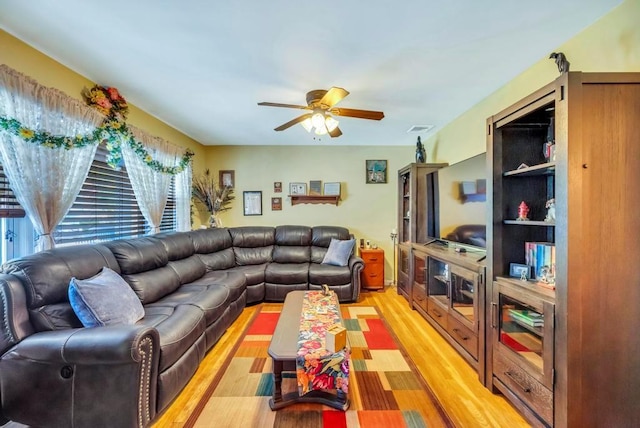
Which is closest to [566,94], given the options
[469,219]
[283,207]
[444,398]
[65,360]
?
[469,219]

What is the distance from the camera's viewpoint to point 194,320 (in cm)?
210

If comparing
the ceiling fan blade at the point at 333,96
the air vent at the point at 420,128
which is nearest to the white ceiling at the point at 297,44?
the ceiling fan blade at the point at 333,96

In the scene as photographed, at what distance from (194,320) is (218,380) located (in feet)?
1.63

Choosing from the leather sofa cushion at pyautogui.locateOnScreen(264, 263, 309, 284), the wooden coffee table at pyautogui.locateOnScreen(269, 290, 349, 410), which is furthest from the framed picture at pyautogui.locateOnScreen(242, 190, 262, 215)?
the wooden coffee table at pyautogui.locateOnScreen(269, 290, 349, 410)

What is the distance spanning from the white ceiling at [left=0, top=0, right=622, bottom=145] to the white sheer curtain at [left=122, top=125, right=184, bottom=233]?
0.51m

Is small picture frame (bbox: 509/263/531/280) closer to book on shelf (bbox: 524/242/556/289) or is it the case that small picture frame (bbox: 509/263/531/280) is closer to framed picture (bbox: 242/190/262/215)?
book on shelf (bbox: 524/242/556/289)

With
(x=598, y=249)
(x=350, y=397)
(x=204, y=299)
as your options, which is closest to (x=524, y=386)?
(x=598, y=249)

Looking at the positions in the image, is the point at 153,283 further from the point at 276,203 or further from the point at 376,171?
the point at 376,171

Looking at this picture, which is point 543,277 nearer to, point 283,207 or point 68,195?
point 68,195

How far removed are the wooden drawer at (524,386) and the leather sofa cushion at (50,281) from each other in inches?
113

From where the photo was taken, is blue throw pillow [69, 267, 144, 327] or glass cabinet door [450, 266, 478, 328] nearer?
blue throw pillow [69, 267, 144, 327]

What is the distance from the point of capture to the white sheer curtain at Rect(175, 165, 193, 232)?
4.08 m

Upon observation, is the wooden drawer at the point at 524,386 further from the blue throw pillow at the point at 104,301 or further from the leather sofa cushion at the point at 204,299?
the blue throw pillow at the point at 104,301

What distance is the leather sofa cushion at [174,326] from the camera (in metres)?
1.74
